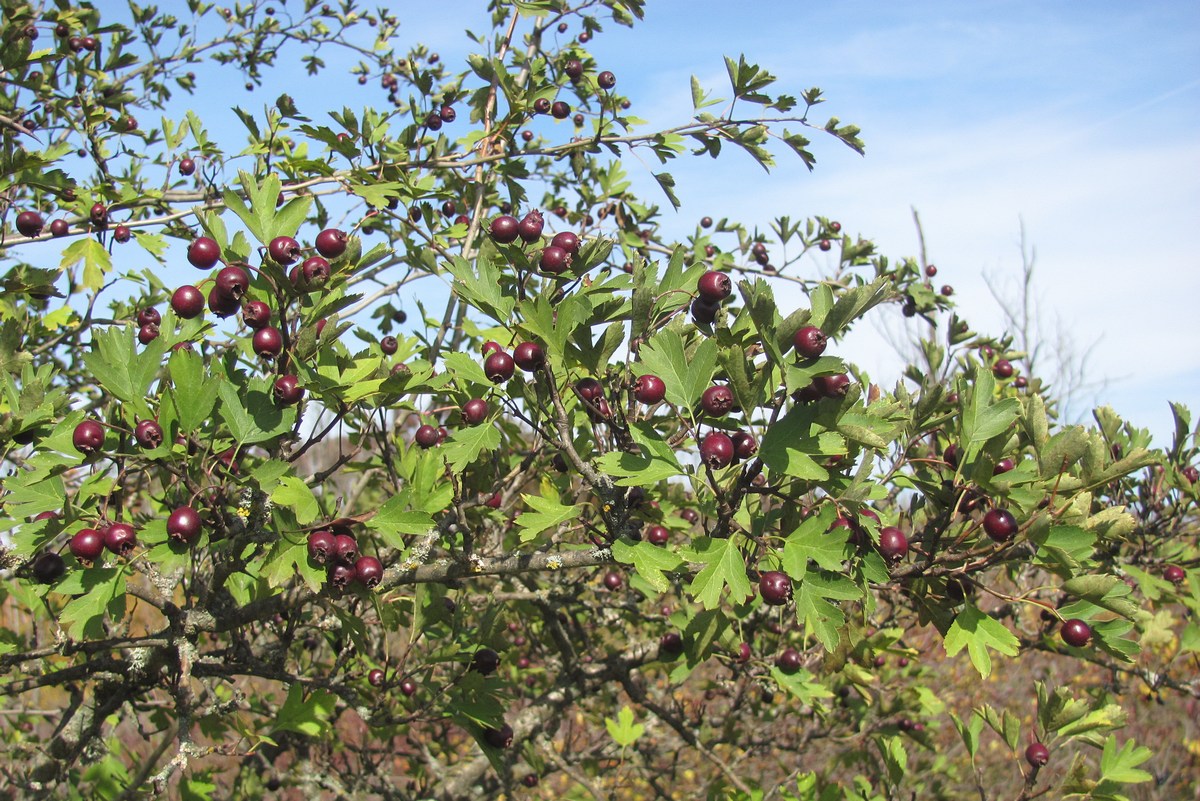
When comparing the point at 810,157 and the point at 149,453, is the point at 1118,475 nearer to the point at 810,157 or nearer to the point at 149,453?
the point at 810,157

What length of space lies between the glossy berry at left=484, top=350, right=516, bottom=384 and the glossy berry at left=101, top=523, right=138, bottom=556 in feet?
2.74

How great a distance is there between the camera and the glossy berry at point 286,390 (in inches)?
66.4

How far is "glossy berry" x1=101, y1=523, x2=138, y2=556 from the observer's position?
1.68 meters

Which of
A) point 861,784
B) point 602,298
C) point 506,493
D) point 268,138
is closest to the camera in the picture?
point 602,298

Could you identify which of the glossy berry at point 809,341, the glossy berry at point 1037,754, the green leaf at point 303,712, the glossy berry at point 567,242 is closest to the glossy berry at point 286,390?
the glossy berry at point 567,242

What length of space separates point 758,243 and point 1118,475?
9.09ft

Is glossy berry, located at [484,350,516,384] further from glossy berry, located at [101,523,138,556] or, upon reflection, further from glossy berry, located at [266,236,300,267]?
glossy berry, located at [101,523,138,556]

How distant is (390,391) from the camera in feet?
6.12

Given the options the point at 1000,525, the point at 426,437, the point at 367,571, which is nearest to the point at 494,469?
the point at 426,437

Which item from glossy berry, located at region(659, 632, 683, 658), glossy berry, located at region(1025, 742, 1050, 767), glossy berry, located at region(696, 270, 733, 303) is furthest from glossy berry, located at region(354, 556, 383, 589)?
glossy berry, located at region(1025, 742, 1050, 767)

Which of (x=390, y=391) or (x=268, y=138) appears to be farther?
(x=268, y=138)

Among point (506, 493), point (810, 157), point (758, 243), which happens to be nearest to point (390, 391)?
point (506, 493)

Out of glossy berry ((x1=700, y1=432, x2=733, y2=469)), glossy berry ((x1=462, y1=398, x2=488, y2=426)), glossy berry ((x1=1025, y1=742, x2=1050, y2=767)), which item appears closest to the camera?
glossy berry ((x1=700, y1=432, x2=733, y2=469))

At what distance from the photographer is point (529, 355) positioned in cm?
176
